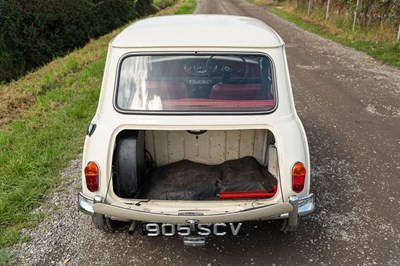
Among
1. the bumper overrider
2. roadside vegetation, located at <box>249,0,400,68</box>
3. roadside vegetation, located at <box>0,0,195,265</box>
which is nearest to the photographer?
the bumper overrider

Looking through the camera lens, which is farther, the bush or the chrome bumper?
the bush

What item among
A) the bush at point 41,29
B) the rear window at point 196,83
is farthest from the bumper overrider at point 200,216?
the bush at point 41,29

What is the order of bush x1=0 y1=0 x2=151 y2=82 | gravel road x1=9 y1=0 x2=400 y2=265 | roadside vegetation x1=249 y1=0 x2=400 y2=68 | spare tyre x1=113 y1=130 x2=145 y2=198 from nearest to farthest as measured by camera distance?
spare tyre x1=113 y1=130 x2=145 y2=198
gravel road x1=9 y1=0 x2=400 y2=265
roadside vegetation x1=249 y1=0 x2=400 y2=68
bush x1=0 y1=0 x2=151 y2=82

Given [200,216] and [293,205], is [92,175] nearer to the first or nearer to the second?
[200,216]

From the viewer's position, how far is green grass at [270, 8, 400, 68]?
10380 millimetres

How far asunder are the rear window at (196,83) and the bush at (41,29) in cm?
1003

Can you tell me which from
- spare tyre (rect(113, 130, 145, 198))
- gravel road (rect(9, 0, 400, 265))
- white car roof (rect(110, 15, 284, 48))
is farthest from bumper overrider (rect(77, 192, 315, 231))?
white car roof (rect(110, 15, 284, 48))

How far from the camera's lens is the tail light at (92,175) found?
2.77 metres

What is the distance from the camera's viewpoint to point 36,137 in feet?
17.2

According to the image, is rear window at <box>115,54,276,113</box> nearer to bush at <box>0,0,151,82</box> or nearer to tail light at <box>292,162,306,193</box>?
tail light at <box>292,162,306,193</box>

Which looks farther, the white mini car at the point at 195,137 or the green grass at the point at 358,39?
the green grass at the point at 358,39

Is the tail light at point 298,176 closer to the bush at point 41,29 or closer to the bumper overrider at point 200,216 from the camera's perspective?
the bumper overrider at point 200,216

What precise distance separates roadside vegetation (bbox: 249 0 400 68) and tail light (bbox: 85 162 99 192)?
9356mm

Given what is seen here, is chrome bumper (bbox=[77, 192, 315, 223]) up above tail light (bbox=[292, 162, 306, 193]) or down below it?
below
